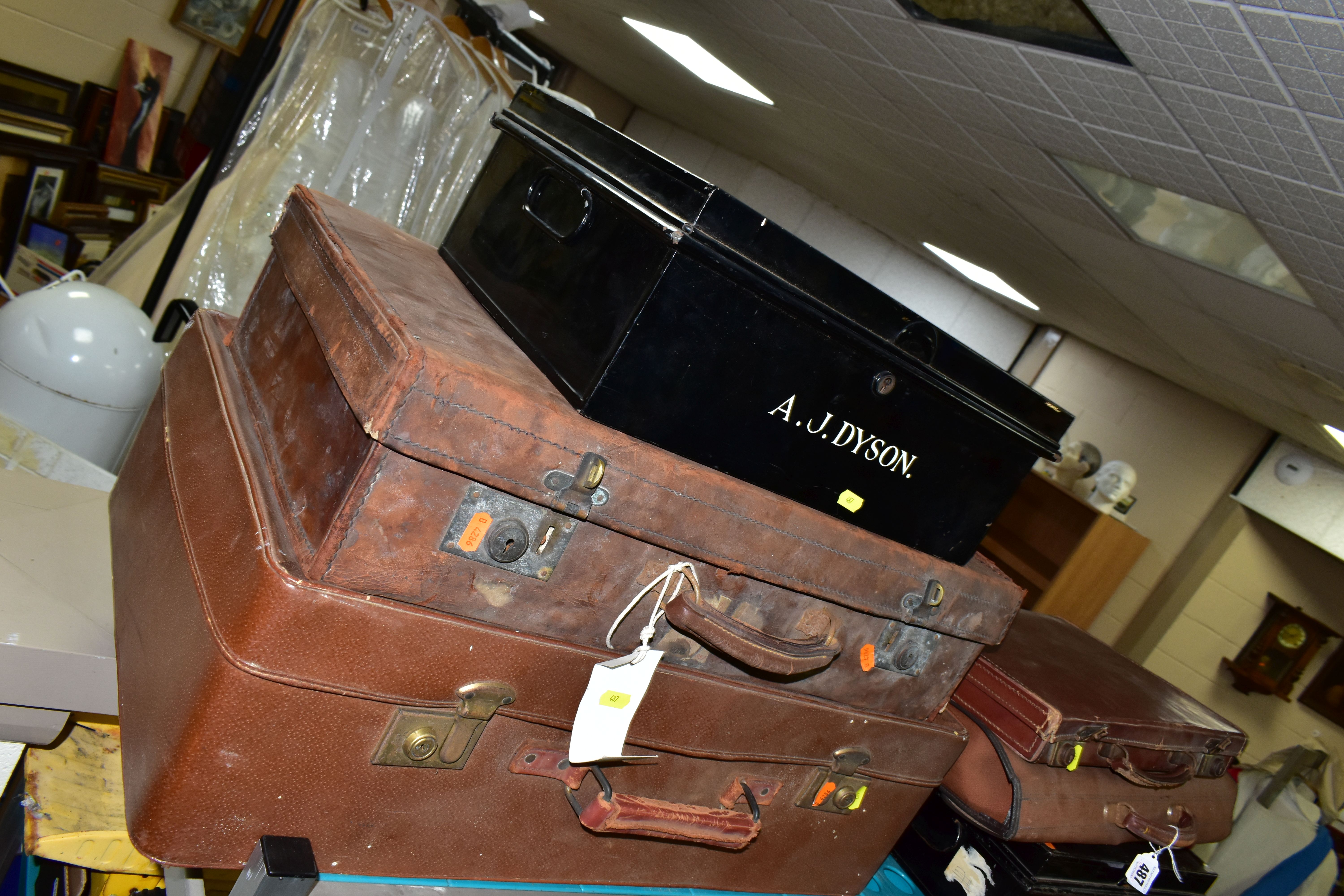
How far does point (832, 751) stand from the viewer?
1125 millimetres

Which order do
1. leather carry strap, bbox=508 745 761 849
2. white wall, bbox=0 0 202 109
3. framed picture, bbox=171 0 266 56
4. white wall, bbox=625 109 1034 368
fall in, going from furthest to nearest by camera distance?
1. white wall, bbox=625 109 1034 368
2. framed picture, bbox=171 0 266 56
3. white wall, bbox=0 0 202 109
4. leather carry strap, bbox=508 745 761 849

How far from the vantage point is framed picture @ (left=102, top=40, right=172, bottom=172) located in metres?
3.67

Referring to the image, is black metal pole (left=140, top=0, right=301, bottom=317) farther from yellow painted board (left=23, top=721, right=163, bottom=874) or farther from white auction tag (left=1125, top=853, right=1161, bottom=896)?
white auction tag (left=1125, top=853, right=1161, bottom=896)

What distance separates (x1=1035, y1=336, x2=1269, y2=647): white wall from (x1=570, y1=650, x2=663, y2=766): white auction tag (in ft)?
16.5

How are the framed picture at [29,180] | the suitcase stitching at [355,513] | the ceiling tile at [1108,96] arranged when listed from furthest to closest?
1. the framed picture at [29,180]
2. the ceiling tile at [1108,96]
3. the suitcase stitching at [355,513]

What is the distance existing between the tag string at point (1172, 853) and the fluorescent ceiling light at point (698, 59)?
11.8 ft

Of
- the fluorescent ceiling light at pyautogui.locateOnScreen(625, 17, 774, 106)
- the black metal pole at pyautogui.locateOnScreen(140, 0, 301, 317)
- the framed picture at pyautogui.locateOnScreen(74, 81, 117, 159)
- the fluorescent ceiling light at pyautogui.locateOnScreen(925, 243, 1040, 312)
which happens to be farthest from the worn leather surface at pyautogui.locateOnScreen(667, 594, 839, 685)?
the fluorescent ceiling light at pyautogui.locateOnScreen(925, 243, 1040, 312)

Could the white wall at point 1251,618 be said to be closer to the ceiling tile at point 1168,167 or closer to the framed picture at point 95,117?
the ceiling tile at point 1168,167

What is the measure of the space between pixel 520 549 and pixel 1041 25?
64.3 inches

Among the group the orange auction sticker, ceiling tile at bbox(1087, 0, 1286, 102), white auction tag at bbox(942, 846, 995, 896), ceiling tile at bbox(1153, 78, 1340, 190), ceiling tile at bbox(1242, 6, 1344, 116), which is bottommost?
white auction tag at bbox(942, 846, 995, 896)

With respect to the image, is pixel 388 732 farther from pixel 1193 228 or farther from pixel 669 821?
pixel 1193 228

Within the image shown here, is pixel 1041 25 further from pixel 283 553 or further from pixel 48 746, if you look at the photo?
pixel 48 746

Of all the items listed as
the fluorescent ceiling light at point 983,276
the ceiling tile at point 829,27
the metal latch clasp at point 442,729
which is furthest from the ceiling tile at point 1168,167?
the fluorescent ceiling light at point 983,276

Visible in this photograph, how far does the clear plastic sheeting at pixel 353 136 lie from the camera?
2.13m
